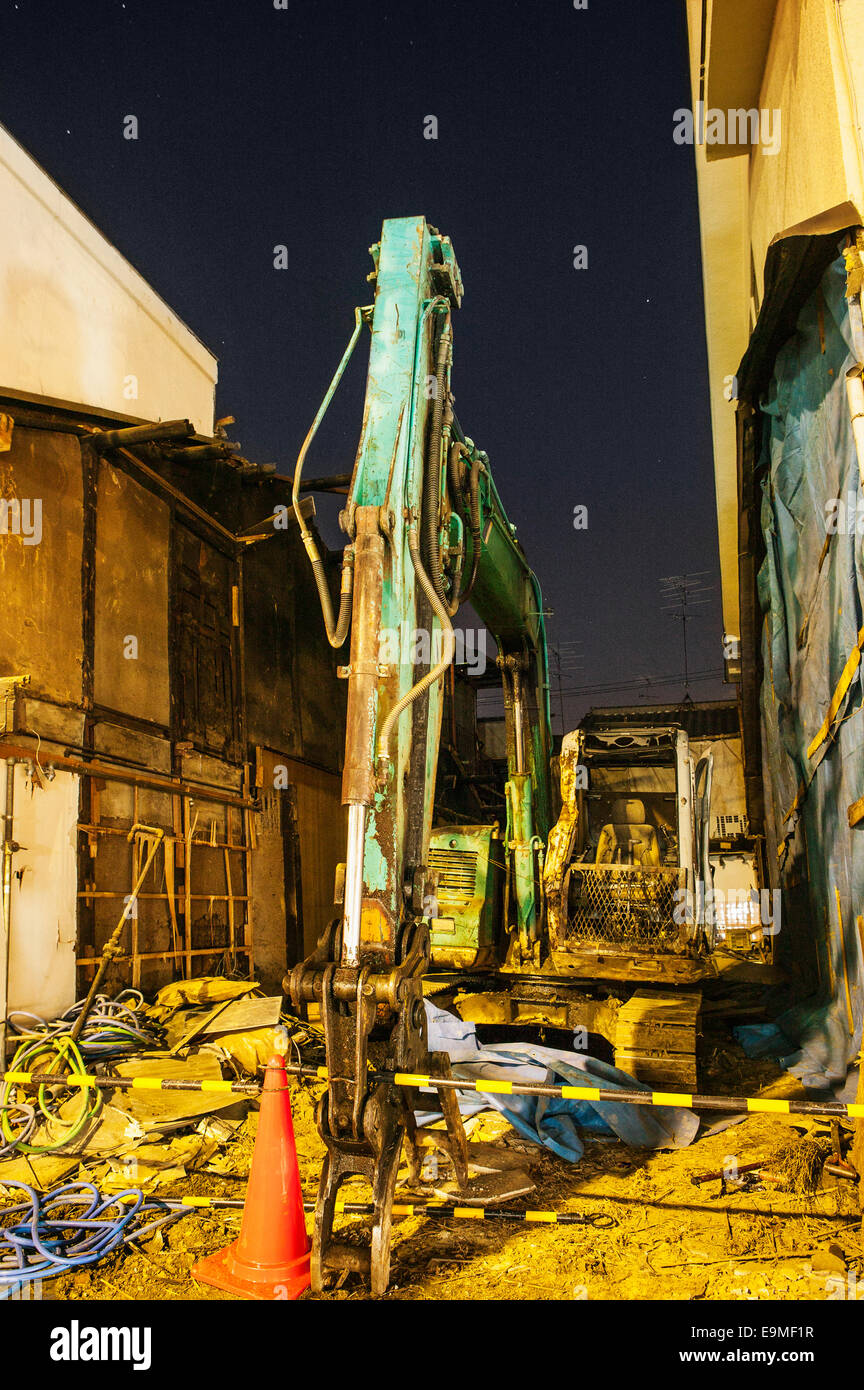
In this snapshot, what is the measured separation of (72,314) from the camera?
12945 mm

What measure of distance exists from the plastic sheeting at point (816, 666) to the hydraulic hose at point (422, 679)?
2.55 m

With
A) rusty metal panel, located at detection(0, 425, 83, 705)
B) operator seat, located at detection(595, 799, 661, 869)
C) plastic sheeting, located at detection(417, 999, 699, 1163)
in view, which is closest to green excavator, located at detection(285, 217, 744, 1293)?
plastic sheeting, located at detection(417, 999, 699, 1163)

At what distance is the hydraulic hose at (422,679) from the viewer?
3.86 meters

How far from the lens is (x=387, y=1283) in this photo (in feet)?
10.7

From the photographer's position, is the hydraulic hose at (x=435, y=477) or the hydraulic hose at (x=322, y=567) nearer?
the hydraulic hose at (x=322, y=567)

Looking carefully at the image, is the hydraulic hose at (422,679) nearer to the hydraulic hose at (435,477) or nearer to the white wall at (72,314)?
the hydraulic hose at (435,477)

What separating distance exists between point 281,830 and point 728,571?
37.6ft

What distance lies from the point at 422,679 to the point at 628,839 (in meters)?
8.77

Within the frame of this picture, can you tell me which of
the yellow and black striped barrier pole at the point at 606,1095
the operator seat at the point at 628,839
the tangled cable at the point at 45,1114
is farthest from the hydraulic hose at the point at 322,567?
the operator seat at the point at 628,839

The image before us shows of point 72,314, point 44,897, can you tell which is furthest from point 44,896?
point 72,314

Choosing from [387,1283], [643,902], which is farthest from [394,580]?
[643,902]

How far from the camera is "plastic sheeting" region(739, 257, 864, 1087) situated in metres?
5.51

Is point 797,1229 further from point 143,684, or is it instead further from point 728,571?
point 728,571

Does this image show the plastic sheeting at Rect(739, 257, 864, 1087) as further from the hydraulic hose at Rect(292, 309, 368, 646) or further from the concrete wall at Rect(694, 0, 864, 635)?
the hydraulic hose at Rect(292, 309, 368, 646)
